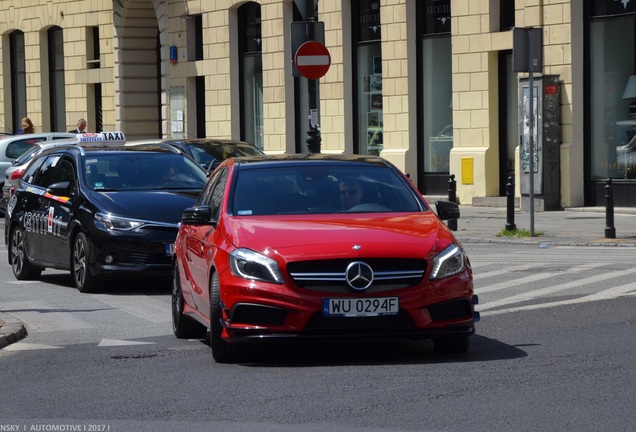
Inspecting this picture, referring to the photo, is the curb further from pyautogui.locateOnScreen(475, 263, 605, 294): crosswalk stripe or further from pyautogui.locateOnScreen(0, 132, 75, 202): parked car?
pyautogui.locateOnScreen(0, 132, 75, 202): parked car

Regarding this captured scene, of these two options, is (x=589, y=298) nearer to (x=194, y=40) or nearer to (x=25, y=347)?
(x=25, y=347)

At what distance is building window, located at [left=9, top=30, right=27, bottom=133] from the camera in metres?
46.8

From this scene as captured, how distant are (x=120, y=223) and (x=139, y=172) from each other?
1.28 m

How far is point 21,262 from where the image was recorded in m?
17.4

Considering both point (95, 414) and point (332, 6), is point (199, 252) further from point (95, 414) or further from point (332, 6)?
point (332, 6)

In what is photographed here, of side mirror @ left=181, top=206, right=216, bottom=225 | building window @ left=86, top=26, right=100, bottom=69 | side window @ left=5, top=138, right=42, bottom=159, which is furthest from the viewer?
building window @ left=86, top=26, right=100, bottom=69

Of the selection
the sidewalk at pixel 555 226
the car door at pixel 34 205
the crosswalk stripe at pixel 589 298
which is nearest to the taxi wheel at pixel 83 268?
the car door at pixel 34 205

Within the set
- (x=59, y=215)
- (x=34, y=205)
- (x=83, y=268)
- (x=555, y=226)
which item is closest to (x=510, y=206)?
(x=555, y=226)

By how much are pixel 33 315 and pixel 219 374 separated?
447cm

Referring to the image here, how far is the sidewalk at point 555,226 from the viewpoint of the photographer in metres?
20.6

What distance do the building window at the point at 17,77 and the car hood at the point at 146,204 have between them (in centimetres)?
3187

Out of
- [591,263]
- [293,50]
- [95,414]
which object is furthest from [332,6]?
[95,414]

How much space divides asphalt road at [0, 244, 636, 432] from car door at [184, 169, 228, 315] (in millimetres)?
454

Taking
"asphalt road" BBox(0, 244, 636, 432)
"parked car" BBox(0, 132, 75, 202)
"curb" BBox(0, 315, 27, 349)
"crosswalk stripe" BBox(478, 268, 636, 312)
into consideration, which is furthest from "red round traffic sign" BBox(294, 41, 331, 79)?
"curb" BBox(0, 315, 27, 349)
